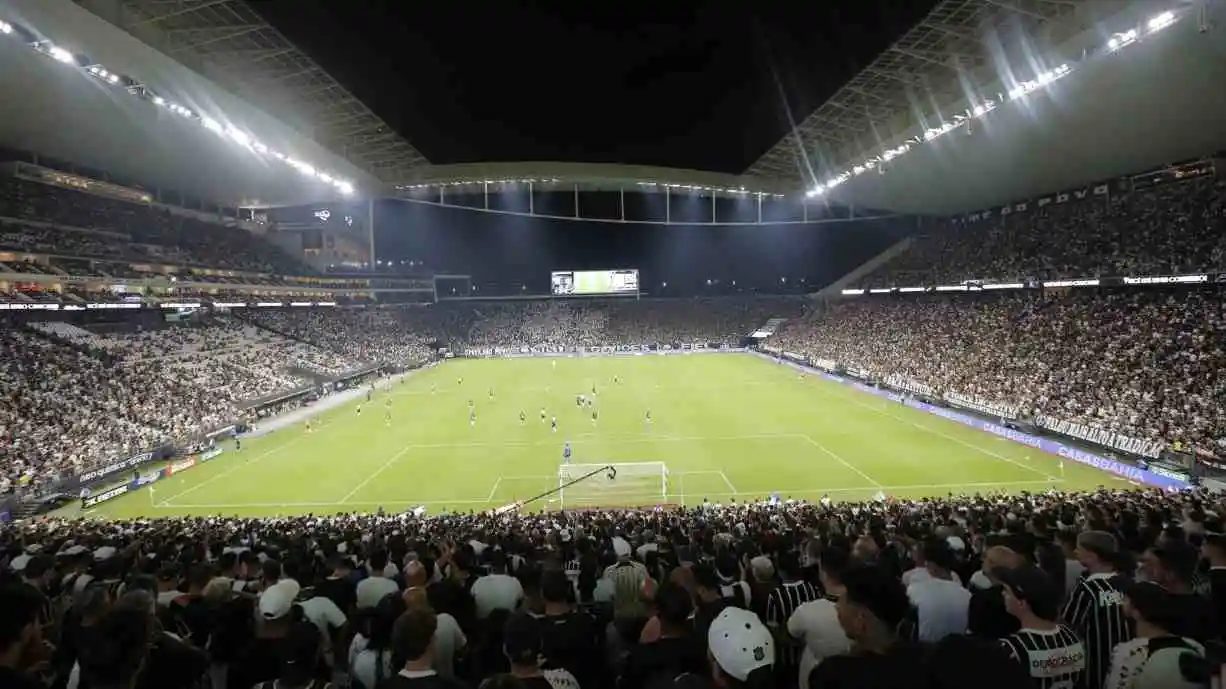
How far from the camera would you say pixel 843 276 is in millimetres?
83875

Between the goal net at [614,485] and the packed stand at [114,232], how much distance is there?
126ft

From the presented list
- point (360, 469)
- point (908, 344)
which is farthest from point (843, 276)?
point (360, 469)

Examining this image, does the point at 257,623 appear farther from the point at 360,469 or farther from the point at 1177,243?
the point at 1177,243

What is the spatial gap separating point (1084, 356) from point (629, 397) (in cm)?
2716

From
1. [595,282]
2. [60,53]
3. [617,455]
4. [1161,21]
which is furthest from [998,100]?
[595,282]

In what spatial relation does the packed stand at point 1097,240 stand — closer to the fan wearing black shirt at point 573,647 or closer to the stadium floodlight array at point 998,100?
the stadium floodlight array at point 998,100

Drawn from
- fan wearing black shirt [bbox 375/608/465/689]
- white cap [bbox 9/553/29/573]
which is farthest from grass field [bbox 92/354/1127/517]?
fan wearing black shirt [bbox 375/608/465/689]

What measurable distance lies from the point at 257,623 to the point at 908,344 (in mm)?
53705

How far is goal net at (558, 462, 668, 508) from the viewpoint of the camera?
24094 millimetres

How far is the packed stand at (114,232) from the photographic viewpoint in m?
41.1

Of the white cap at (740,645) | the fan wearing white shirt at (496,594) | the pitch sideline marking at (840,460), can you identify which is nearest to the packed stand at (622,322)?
the pitch sideline marking at (840,460)

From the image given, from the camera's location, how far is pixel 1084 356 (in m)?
34.5

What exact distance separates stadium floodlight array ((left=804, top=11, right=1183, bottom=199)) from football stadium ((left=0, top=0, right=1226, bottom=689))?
21 centimetres

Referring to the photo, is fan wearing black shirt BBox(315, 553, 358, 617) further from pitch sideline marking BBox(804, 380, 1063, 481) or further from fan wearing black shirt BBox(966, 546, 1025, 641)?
pitch sideline marking BBox(804, 380, 1063, 481)
